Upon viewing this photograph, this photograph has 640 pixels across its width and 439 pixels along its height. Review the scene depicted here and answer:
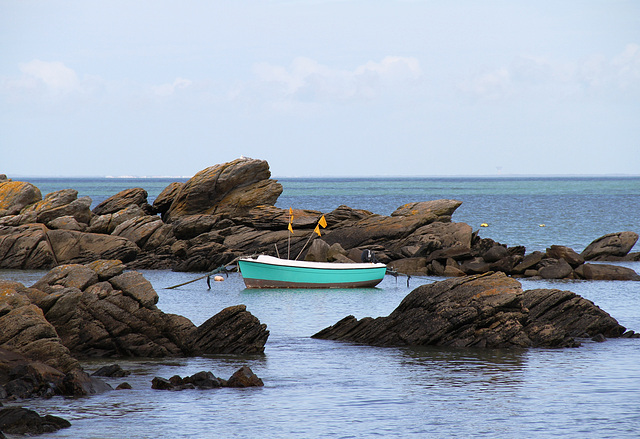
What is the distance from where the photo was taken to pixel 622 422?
1518 centimetres

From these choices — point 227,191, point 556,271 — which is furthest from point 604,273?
point 227,191

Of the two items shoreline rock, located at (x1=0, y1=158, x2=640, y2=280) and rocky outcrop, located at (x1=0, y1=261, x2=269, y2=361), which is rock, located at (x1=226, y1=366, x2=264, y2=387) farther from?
shoreline rock, located at (x1=0, y1=158, x2=640, y2=280)

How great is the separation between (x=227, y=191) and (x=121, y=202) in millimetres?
9034

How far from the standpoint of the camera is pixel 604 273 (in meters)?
41.8

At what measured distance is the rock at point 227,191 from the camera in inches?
2180

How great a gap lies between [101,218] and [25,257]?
23.5 ft

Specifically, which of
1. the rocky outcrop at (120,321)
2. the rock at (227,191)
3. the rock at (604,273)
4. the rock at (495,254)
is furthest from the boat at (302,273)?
the rocky outcrop at (120,321)

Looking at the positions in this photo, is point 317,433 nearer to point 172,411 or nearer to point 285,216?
point 172,411

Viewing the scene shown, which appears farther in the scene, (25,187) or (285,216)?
(25,187)

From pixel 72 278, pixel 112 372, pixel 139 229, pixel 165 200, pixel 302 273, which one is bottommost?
pixel 302 273

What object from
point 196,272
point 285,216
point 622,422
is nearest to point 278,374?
point 622,422

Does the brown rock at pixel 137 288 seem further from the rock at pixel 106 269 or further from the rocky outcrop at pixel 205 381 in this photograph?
the rocky outcrop at pixel 205 381

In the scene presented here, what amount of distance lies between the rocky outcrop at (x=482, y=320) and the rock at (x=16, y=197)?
36565 millimetres

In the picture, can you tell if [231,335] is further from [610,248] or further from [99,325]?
[610,248]
